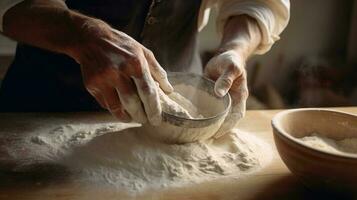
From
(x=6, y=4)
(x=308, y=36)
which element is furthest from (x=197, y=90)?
(x=308, y=36)

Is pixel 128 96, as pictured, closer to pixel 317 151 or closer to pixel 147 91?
pixel 147 91

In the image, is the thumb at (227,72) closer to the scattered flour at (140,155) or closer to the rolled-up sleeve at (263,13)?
the scattered flour at (140,155)

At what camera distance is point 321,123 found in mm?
852

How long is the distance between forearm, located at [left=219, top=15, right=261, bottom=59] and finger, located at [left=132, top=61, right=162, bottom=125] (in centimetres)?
34

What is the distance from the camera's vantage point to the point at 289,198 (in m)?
0.77

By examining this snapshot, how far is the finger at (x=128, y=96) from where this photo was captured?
755 mm

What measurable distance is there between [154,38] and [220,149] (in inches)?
15.0

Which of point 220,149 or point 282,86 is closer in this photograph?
point 220,149

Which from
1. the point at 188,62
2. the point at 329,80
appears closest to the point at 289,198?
the point at 188,62

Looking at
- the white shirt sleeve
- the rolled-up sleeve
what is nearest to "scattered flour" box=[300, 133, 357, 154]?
the rolled-up sleeve

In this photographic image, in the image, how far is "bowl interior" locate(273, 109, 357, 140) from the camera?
832 millimetres

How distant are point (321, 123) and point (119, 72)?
15.9 inches

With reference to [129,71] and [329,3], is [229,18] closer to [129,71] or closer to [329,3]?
[129,71]

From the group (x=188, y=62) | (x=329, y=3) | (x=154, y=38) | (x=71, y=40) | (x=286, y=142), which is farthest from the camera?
(x=329, y=3)
